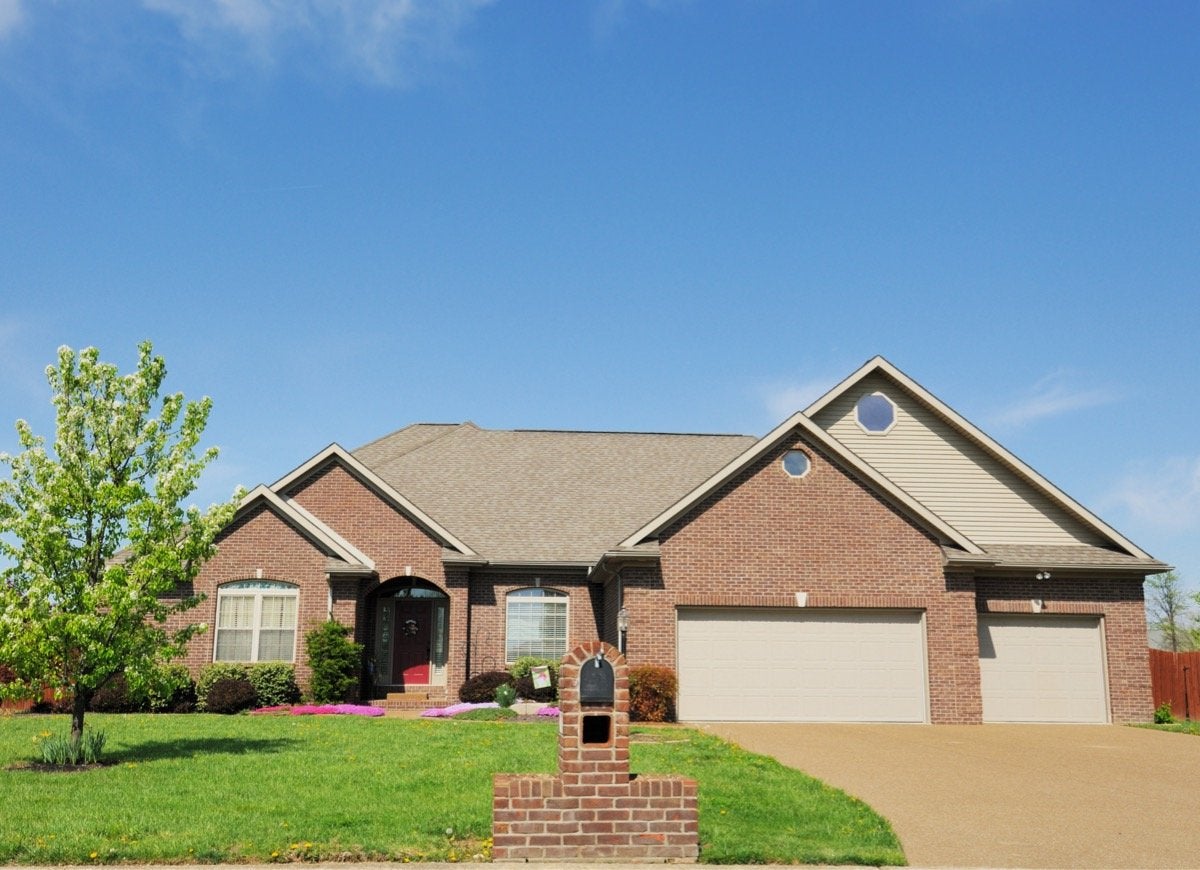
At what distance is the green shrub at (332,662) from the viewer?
22453 millimetres

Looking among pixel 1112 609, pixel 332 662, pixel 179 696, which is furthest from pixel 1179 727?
pixel 179 696

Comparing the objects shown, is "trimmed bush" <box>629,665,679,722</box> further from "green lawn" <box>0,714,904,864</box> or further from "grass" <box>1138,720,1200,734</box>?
"grass" <box>1138,720,1200,734</box>

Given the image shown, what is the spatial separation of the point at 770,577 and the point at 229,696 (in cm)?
1146

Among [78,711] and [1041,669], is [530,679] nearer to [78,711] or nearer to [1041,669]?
[1041,669]

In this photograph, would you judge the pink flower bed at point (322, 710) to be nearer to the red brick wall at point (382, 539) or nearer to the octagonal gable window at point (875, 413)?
the red brick wall at point (382, 539)

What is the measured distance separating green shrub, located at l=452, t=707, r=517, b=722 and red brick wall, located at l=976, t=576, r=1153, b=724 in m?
10.1

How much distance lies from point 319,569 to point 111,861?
15563 mm

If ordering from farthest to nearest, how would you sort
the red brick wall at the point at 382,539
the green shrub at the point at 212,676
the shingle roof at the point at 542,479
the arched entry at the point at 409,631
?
the shingle roof at the point at 542,479 < the arched entry at the point at 409,631 < the red brick wall at the point at 382,539 < the green shrub at the point at 212,676

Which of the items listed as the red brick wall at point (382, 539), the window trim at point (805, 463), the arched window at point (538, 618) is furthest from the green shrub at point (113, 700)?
the window trim at point (805, 463)

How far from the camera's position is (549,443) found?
3234cm

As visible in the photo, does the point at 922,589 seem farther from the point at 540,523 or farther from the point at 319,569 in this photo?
the point at 319,569

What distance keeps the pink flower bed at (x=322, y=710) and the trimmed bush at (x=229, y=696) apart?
335 mm

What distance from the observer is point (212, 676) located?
73.2ft

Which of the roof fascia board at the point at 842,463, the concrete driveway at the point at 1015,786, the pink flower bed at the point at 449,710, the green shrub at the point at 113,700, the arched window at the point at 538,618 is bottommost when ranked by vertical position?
the concrete driveway at the point at 1015,786
